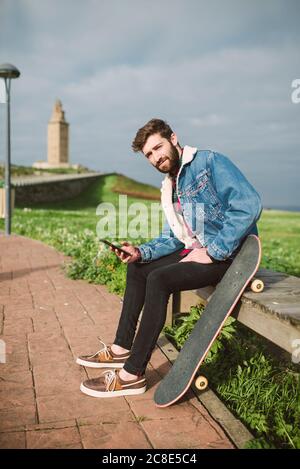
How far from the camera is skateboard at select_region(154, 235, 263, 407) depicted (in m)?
2.70

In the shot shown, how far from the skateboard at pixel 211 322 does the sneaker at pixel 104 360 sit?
60 cm

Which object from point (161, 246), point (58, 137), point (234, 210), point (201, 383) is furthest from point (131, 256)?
point (58, 137)

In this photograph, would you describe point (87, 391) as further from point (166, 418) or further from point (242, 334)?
point (242, 334)

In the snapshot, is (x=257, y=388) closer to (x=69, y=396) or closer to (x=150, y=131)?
(x=69, y=396)

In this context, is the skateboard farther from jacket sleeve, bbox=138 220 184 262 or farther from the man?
jacket sleeve, bbox=138 220 184 262

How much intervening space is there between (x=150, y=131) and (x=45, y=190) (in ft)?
73.1

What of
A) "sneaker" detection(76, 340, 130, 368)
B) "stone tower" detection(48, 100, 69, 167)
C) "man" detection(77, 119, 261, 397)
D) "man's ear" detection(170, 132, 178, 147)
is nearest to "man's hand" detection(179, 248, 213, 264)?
"man" detection(77, 119, 261, 397)

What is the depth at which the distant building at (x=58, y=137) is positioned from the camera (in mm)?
90125

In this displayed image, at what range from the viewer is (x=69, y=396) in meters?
2.89

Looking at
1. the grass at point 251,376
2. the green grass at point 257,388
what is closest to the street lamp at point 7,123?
the grass at point 251,376

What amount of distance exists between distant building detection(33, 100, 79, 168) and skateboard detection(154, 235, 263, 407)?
89.3 m

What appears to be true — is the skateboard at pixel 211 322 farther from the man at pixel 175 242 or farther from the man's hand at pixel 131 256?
the man's hand at pixel 131 256
